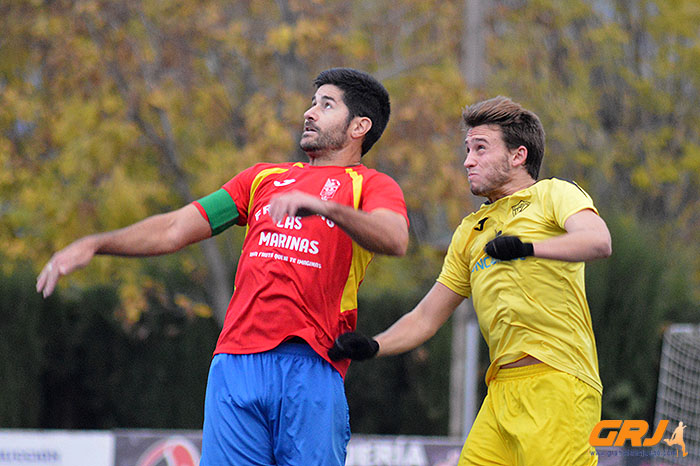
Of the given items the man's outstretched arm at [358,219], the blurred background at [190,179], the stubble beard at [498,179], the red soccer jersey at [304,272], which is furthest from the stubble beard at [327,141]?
the blurred background at [190,179]

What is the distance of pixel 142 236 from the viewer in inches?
145

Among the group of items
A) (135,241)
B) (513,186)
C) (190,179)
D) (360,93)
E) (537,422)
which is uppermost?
(190,179)

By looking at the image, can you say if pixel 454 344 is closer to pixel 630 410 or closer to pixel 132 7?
pixel 630 410

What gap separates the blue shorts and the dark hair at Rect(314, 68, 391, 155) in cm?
103

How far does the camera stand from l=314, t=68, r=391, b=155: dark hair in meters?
3.95

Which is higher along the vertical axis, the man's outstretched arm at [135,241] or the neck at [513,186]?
the neck at [513,186]

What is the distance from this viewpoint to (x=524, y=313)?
3.94 metres

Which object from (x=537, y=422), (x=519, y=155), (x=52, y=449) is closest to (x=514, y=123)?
(x=519, y=155)

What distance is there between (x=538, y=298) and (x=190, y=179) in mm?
7445

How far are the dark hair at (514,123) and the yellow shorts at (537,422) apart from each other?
37.8 inches

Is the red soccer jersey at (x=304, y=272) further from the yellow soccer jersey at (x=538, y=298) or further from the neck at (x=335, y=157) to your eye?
the yellow soccer jersey at (x=538, y=298)

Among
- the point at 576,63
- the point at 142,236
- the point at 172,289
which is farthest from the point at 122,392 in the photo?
the point at 576,63

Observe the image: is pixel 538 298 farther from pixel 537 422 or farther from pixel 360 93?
pixel 360 93

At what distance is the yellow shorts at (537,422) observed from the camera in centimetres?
379
